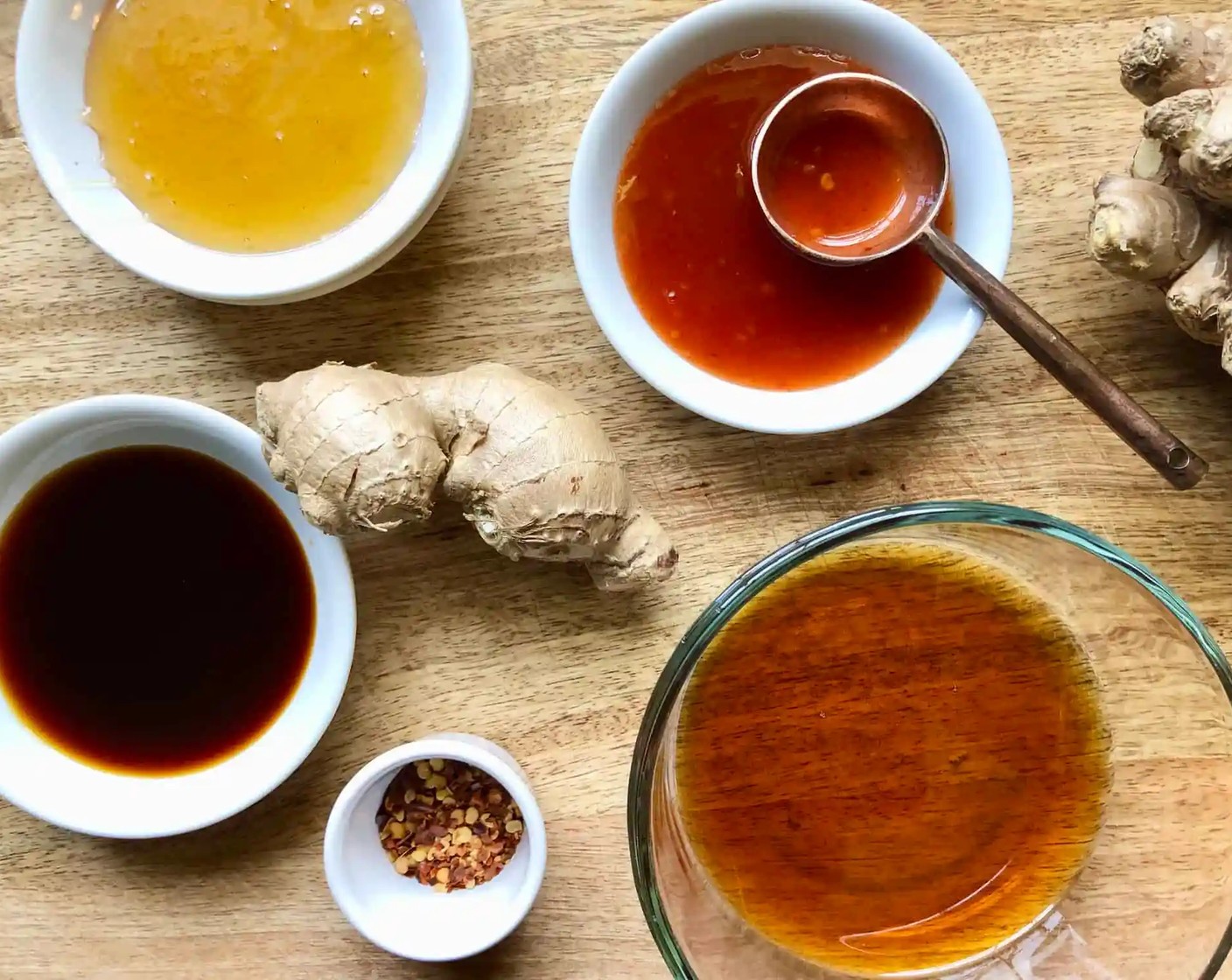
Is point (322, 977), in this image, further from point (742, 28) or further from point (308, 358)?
point (742, 28)

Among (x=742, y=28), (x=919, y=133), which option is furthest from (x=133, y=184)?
(x=919, y=133)

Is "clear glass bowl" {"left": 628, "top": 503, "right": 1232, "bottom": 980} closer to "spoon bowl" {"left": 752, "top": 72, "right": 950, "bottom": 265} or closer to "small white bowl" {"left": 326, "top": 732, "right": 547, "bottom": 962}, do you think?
"small white bowl" {"left": 326, "top": 732, "right": 547, "bottom": 962}

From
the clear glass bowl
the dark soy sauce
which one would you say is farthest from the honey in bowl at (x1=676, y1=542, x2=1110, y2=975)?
the dark soy sauce

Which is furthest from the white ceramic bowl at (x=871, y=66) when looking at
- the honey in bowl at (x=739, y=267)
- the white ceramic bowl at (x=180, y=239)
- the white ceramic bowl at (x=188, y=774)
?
the white ceramic bowl at (x=188, y=774)

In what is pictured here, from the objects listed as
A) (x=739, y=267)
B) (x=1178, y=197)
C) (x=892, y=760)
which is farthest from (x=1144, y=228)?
(x=892, y=760)

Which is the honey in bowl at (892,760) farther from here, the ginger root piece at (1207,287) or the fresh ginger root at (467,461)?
the ginger root piece at (1207,287)

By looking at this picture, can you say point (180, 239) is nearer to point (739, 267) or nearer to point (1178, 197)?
point (739, 267)
